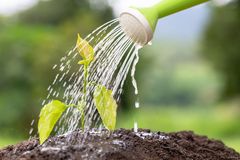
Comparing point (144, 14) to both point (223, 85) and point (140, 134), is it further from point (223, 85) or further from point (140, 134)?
point (223, 85)

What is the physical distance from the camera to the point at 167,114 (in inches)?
456

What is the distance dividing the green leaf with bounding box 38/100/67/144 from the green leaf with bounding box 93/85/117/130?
0.49ft

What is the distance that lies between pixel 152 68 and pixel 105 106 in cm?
815

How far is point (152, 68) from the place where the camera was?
1052cm

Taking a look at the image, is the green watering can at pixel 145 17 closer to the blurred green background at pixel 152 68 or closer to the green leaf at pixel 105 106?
the green leaf at pixel 105 106

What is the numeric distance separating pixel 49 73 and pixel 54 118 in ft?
20.9

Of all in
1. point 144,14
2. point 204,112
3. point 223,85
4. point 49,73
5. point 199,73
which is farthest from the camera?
point 199,73

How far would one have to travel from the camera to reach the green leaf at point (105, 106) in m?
2.40

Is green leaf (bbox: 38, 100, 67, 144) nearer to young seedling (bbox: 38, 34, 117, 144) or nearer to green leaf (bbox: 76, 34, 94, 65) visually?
young seedling (bbox: 38, 34, 117, 144)

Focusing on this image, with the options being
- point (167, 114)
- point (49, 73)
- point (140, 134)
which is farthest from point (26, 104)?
point (140, 134)

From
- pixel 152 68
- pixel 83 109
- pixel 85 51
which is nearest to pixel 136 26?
pixel 85 51

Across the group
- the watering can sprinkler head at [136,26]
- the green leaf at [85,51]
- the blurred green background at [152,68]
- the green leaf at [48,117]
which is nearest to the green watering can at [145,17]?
the watering can sprinkler head at [136,26]

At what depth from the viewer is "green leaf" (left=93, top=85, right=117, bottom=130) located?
240 centimetres

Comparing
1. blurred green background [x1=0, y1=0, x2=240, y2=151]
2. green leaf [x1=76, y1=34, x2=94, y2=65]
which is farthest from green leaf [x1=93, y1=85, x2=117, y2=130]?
blurred green background [x1=0, y1=0, x2=240, y2=151]
